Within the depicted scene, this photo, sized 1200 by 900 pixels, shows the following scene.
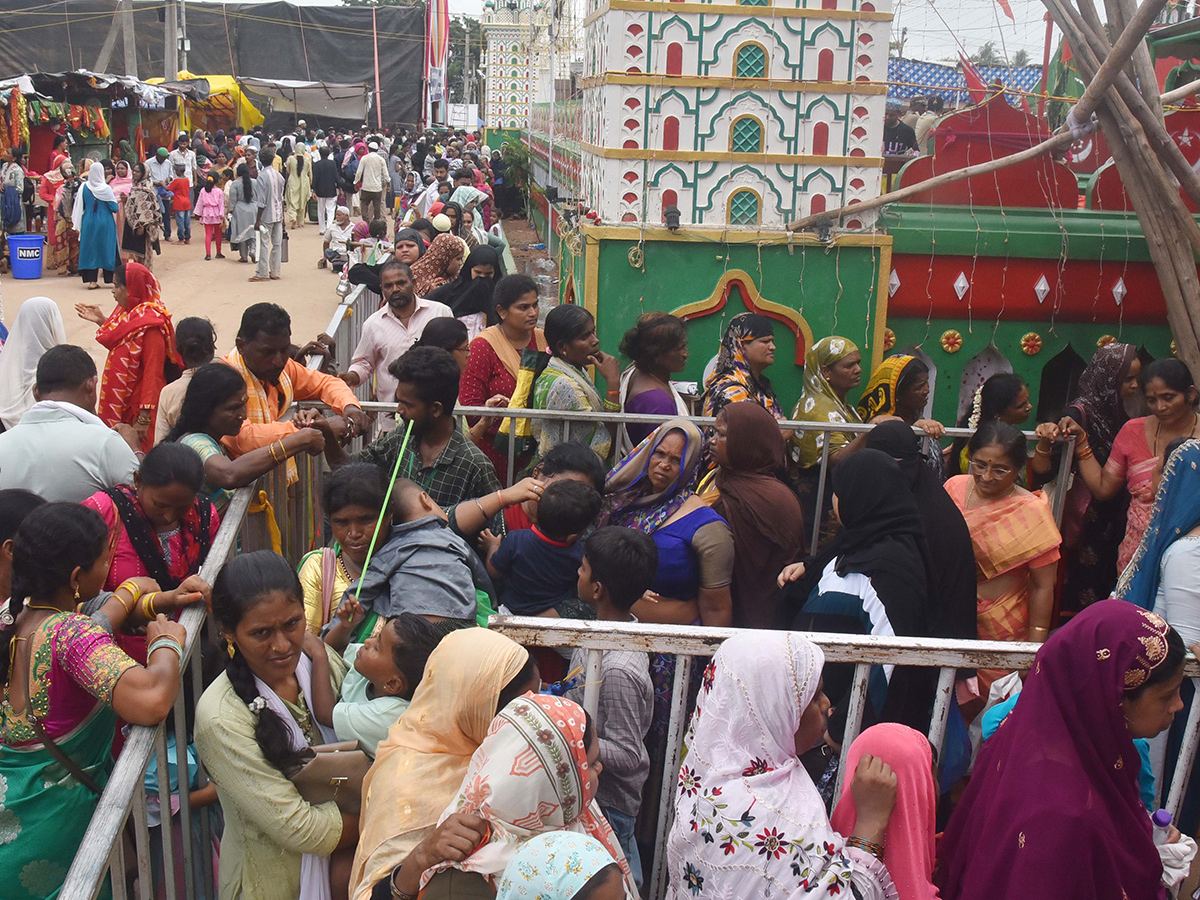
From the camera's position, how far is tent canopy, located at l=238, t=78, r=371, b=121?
135 ft

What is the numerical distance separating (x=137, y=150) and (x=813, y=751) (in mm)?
26157

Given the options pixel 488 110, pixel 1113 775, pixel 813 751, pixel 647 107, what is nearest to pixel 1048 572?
pixel 813 751

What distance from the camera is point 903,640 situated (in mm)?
2566

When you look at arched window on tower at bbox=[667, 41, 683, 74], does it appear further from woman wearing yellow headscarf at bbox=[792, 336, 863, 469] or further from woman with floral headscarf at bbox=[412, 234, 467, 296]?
woman with floral headscarf at bbox=[412, 234, 467, 296]

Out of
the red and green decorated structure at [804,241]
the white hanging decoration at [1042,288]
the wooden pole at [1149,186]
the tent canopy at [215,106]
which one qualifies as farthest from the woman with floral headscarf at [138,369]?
the tent canopy at [215,106]

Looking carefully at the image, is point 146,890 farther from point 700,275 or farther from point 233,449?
point 700,275

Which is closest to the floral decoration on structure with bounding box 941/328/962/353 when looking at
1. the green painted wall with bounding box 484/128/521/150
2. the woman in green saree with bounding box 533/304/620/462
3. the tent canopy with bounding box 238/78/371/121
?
the woman in green saree with bounding box 533/304/620/462

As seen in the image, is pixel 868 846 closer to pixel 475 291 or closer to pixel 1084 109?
pixel 1084 109

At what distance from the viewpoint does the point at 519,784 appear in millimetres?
1991

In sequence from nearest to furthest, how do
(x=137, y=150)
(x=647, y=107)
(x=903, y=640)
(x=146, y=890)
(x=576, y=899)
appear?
(x=576, y=899), (x=146, y=890), (x=903, y=640), (x=647, y=107), (x=137, y=150)

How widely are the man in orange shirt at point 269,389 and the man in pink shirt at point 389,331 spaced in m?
1.53

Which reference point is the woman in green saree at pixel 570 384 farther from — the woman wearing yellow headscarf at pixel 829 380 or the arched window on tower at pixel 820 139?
the arched window on tower at pixel 820 139

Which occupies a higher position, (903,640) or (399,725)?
(903,640)

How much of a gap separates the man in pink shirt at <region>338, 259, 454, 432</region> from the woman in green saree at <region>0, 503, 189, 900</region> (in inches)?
136
